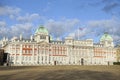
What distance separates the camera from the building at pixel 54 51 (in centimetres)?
15325

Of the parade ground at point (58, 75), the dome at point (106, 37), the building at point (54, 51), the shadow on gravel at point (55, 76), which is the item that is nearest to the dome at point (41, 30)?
the building at point (54, 51)

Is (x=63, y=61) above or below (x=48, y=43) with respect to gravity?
below

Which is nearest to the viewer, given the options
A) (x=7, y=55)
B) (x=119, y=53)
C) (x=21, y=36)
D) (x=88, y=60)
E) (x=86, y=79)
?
(x=86, y=79)

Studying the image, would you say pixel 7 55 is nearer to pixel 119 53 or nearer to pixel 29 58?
pixel 29 58

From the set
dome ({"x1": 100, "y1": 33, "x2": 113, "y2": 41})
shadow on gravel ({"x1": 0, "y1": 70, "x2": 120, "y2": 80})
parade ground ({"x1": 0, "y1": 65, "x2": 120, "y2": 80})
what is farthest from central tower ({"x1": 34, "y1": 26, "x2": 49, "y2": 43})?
shadow on gravel ({"x1": 0, "y1": 70, "x2": 120, "y2": 80})

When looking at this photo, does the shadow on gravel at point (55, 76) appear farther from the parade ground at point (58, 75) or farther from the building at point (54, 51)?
the building at point (54, 51)

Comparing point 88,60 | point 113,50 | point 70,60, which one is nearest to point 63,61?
point 70,60

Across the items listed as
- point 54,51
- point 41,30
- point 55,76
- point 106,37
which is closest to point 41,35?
point 41,30

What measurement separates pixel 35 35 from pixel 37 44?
12.7 meters

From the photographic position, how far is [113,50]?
188 metres

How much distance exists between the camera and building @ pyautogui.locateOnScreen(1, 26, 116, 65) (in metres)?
153

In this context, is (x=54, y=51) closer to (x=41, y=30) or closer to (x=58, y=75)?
(x=41, y=30)

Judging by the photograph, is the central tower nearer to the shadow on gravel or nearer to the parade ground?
the parade ground

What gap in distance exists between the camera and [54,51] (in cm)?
16400
